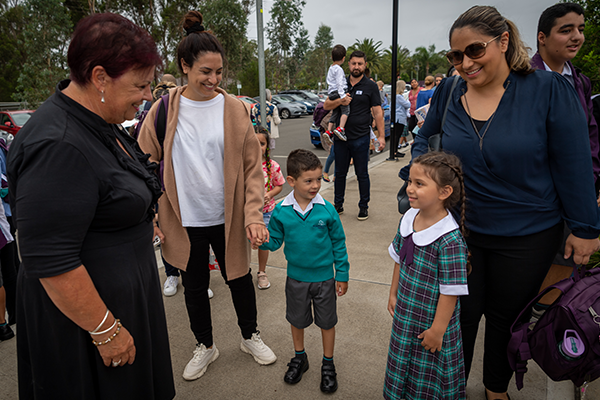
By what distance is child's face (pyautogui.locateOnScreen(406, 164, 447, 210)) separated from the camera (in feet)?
5.95

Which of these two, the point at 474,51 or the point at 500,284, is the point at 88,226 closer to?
the point at 474,51

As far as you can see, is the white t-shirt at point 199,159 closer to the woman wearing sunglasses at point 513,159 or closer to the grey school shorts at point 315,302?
the grey school shorts at point 315,302

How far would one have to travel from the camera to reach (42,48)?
60.2 feet

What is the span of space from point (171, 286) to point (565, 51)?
141 inches

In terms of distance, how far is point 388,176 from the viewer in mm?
7871

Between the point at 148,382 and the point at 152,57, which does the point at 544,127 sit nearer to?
the point at 152,57

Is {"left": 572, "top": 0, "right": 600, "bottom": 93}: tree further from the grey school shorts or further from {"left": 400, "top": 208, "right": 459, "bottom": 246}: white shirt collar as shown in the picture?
the grey school shorts

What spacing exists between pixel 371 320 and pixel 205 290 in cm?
135

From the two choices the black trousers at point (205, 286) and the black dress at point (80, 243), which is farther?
the black trousers at point (205, 286)

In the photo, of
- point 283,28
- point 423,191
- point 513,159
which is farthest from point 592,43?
point 283,28

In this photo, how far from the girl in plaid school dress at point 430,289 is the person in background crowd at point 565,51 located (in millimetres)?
1171

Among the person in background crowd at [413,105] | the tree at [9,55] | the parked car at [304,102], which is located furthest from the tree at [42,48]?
the person in background crowd at [413,105]

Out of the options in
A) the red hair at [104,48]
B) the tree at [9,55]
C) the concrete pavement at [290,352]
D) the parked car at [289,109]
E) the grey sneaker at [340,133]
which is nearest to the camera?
the red hair at [104,48]

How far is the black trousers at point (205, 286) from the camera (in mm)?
2436
